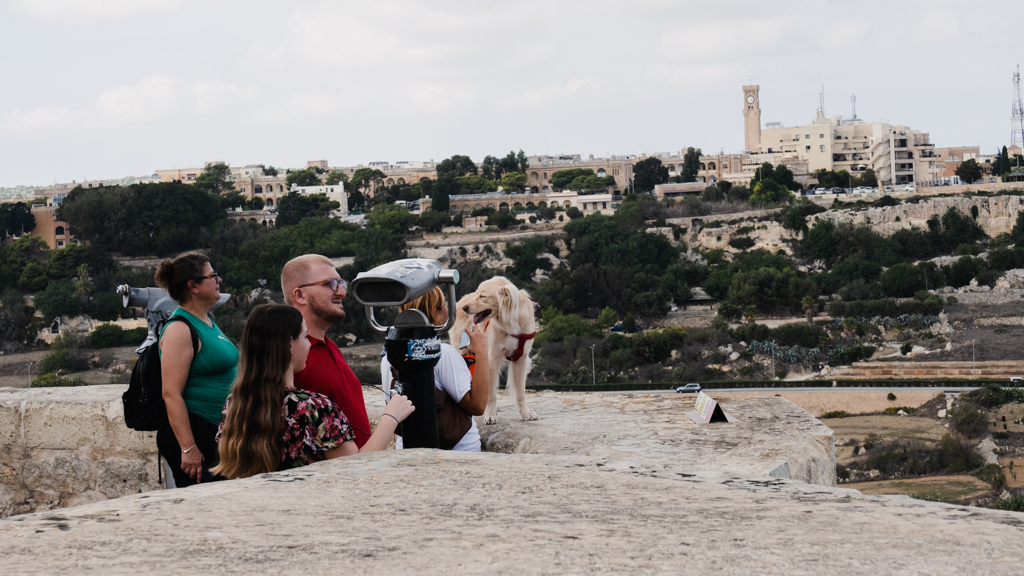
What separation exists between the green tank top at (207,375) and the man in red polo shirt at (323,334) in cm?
26

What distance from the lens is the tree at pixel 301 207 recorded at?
54438 millimetres

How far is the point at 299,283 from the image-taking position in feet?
9.68

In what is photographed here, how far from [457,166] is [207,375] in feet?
220

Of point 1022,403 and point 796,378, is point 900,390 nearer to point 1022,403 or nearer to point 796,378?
point 1022,403

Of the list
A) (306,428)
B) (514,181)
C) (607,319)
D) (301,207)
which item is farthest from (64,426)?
(514,181)

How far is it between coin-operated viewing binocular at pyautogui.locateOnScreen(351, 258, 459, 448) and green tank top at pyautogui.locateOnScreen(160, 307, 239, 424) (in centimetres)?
49

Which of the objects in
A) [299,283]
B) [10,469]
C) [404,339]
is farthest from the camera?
[10,469]

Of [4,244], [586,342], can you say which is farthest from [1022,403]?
[4,244]

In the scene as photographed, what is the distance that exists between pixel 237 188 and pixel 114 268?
22.5 metres

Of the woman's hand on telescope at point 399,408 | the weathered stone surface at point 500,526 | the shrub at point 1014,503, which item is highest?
the woman's hand on telescope at point 399,408

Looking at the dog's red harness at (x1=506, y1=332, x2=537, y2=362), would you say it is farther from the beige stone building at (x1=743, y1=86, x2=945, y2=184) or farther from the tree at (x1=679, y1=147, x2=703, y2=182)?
the tree at (x1=679, y1=147, x2=703, y2=182)

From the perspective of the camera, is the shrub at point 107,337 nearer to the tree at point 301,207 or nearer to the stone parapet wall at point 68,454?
the tree at point 301,207

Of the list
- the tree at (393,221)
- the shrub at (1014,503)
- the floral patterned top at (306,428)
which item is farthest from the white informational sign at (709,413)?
the tree at (393,221)

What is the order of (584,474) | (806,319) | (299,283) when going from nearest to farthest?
(584,474) → (299,283) → (806,319)
